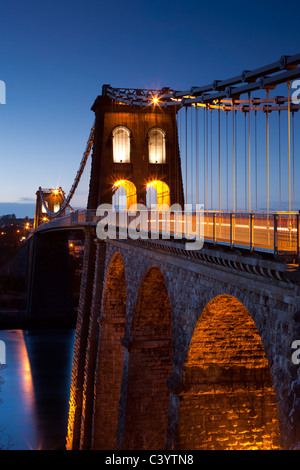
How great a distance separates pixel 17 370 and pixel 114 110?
1817 cm

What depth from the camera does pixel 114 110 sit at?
33375 millimetres

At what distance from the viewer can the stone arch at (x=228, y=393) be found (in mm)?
11695

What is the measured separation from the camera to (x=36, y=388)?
3325 cm

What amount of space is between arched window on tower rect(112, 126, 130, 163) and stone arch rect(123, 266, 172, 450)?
18.0 meters

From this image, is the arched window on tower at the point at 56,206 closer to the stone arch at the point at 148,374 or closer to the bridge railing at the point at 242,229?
the stone arch at the point at 148,374

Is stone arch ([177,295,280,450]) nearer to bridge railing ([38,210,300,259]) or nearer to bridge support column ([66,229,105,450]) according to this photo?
bridge railing ([38,210,300,259])

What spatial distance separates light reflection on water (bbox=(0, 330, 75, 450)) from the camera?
25.6 metres

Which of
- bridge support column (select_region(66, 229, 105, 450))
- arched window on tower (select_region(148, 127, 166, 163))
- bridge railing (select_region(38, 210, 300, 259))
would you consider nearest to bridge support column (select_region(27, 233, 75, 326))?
arched window on tower (select_region(148, 127, 166, 163))

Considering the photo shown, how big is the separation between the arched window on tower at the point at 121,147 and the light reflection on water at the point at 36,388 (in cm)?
1402

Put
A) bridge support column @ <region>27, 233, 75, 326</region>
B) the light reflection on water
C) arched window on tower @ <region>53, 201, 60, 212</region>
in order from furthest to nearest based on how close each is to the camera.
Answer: arched window on tower @ <region>53, 201, 60, 212</region> < bridge support column @ <region>27, 233, 75, 326</region> < the light reflection on water

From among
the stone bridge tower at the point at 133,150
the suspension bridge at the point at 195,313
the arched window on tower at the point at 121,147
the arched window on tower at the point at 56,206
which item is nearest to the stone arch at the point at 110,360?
the suspension bridge at the point at 195,313

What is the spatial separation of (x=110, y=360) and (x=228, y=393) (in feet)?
34.5

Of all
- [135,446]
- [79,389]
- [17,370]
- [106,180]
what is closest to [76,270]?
[17,370]

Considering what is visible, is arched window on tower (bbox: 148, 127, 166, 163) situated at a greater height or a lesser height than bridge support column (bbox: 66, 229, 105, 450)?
greater
